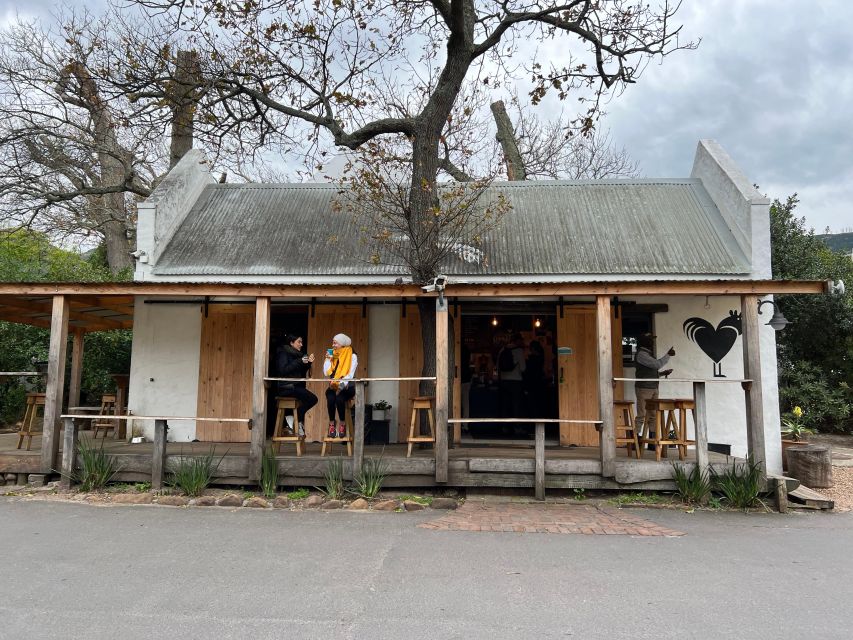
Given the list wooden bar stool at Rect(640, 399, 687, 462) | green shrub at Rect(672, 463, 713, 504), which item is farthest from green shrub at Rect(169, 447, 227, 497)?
green shrub at Rect(672, 463, 713, 504)

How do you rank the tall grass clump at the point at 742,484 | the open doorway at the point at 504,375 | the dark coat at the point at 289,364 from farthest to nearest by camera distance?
the open doorway at the point at 504,375
the dark coat at the point at 289,364
the tall grass clump at the point at 742,484

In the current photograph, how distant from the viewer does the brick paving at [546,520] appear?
233 inches

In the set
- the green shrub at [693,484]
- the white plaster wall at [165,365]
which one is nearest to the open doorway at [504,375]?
the green shrub at [693,484]

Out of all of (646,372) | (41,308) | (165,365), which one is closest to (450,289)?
(646,372)

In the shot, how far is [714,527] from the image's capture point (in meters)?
6.12

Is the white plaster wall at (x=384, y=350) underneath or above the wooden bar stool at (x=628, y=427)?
above

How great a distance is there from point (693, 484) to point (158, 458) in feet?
22.2

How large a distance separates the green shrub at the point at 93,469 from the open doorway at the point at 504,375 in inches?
Answer: 217

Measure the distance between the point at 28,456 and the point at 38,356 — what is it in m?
7.28

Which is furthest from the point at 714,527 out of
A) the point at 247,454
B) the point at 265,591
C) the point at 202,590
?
the point at 247,454

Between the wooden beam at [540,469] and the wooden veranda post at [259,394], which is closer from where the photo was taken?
the wooden beam at [540,469]

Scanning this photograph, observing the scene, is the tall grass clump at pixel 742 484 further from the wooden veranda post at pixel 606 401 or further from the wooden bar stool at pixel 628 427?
the wooden veranda post at pixel 606 401

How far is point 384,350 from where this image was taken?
31.3 feet

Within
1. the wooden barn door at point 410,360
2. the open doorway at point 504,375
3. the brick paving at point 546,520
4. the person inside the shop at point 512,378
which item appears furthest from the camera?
the open doorway at point 504,375
